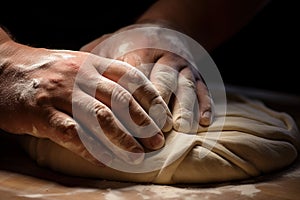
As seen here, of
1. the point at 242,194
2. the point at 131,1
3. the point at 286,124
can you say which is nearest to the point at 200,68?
the point at 286,124

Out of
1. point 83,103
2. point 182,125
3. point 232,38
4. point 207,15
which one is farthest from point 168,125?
point 232,38

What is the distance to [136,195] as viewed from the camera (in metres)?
1.34

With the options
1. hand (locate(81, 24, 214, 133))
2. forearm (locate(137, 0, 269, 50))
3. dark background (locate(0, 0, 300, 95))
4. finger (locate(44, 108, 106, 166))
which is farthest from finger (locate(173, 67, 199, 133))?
dark background (locate(0, 0, 300, 95))

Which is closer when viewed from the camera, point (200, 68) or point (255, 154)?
point (255, 154)

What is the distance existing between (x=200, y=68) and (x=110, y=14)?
2.76 ft

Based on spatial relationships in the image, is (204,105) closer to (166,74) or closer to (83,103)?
(166,74)

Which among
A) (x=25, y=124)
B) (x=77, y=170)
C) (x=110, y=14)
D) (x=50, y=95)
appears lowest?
(x=77, y=170)

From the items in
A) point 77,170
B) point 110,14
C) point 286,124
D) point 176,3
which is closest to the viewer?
point 77,170

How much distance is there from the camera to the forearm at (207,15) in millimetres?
2119

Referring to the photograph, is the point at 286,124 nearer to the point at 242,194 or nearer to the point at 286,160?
the point at 286,160

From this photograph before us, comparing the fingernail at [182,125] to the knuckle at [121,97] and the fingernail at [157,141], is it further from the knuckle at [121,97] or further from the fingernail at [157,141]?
the knuckle at [121,97]

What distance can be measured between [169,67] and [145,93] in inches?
8.6

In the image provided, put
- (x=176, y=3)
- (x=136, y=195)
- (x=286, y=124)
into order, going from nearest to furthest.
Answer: (x=136, y=195) → (x=286, y=124) → (x=176, y=3)

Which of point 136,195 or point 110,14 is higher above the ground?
point 110,14
